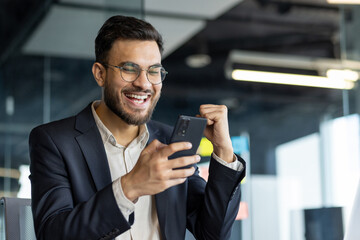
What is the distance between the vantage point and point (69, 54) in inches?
149

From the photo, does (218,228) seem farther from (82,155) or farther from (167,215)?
(82,155)

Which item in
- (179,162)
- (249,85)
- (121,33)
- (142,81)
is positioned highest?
(249,85)

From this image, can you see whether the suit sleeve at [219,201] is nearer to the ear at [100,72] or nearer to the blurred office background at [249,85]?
the ear at [100,72]

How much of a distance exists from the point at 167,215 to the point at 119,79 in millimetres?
442

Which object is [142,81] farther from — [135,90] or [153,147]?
[153,147]

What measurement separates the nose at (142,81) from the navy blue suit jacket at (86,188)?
0.21 m

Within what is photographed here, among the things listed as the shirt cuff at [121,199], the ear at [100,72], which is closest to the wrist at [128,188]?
the shirt cuff at [121,199]

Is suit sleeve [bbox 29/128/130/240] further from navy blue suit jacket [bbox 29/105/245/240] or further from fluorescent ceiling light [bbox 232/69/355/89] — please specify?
fluorescent ceiling light [bbox 232/69/355/89]

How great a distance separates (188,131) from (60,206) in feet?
1.34

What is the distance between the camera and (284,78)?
26.2 ft

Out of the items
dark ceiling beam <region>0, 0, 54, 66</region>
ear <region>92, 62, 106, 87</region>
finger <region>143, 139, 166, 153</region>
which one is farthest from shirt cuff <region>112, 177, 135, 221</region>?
dark ceiling beam <region>0, 0, 54, 66</region>

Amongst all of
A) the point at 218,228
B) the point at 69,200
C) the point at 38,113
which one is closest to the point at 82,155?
the point at 69,200

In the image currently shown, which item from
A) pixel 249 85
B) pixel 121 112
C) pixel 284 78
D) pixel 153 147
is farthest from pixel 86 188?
pixel 284 78

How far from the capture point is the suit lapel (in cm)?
165
